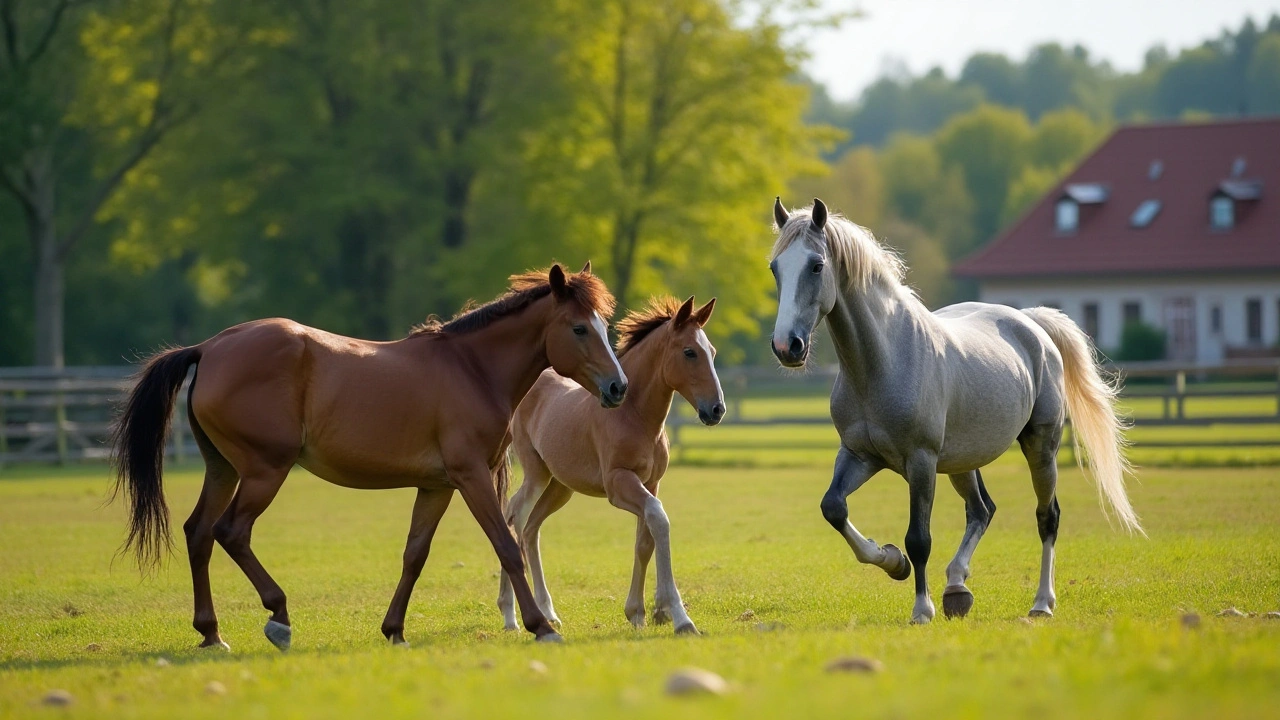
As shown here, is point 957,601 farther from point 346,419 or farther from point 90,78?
point 90,78

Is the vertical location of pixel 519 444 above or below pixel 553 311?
below

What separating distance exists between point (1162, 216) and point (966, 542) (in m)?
50.9

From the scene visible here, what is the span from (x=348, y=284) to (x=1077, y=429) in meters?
29.2

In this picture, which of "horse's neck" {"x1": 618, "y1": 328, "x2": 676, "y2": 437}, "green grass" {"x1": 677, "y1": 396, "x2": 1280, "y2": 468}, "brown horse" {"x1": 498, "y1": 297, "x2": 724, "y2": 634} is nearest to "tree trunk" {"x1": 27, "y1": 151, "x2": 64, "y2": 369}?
"green grass" {"x1": 677, "y1": 396, "x2": 1280, "y2": 468}

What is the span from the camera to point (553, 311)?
28.1 feet

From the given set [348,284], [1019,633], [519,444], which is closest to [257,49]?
[348,284]

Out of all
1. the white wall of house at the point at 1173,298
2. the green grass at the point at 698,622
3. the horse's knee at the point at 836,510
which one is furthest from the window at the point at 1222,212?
the horse's knee at the point at 836,510

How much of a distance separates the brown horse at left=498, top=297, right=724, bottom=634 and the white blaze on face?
2.66ft

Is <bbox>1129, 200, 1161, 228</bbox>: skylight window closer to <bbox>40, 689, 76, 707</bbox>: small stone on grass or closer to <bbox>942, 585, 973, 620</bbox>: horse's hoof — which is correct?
<bbox>942, 585, 973, 620</bbox>: horse's hoof

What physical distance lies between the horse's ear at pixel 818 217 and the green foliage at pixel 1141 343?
44.8 meters

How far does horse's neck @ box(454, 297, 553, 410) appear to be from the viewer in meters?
8.54

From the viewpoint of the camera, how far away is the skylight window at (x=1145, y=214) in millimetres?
55812

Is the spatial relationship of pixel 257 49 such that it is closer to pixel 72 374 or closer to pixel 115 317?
pixel 72 374

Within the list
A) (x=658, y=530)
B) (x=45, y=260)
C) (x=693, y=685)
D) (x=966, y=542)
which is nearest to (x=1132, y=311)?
(x=45, y=260)
